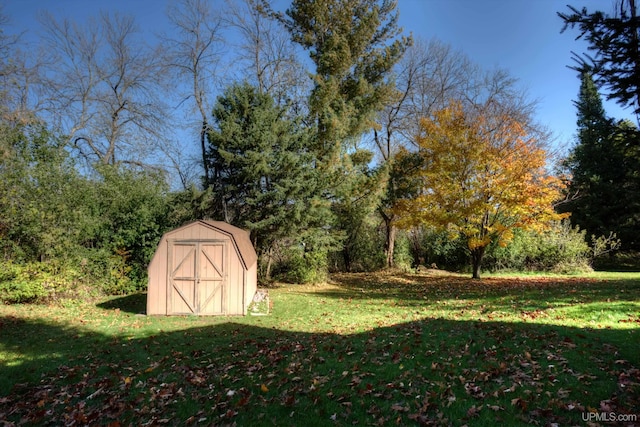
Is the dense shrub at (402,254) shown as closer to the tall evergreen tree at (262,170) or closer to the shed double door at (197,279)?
the tall evergreen tree at (262,170)

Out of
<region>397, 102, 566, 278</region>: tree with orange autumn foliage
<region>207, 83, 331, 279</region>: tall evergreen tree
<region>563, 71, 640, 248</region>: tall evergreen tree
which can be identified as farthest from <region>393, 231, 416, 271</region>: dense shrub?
<region>563, 71, 640, 248</region>: tall evergreen tree

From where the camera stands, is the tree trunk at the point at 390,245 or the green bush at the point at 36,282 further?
the tree trunk at the point at 390,245

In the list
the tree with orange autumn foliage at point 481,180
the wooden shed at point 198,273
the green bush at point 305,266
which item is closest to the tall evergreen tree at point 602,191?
the tree with orange autumn foliage at point 481,180

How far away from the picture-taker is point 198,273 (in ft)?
36.3

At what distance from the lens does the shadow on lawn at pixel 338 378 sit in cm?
423

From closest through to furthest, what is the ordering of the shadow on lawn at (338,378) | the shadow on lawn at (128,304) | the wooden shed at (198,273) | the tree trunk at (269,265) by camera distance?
the shadow on lawn at (338,378), the wooden shed at (198,273), the shadow on lawn at (128,304), the tree trunk at (269,265)

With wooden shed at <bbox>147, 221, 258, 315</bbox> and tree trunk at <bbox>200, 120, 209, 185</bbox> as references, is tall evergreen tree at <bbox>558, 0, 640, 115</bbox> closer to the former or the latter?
wooden shed at <bbox>147, 221, 258, 315</bbox>

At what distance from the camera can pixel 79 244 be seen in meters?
14.2

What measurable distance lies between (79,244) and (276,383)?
41.6ft

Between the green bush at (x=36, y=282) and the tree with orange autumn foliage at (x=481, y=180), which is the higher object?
the tree with orange autumn foliage at (x=481, y=180)

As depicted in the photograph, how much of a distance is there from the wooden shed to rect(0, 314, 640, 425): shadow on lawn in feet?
9.43

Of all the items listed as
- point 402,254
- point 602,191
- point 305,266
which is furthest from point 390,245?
point 602,191

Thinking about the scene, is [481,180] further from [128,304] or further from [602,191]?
[602,191]

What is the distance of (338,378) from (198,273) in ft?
23.1
